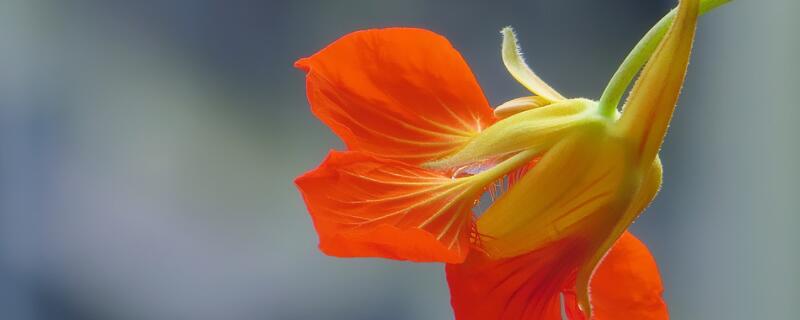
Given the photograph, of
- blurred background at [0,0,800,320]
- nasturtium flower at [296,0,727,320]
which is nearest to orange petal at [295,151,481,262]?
nasturtium flower at [296,0,727,320]

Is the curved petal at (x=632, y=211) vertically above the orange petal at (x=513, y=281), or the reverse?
the curved petal at (x=632, y=211)

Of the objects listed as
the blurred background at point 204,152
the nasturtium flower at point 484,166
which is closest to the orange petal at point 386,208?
the nasturtium flower at point 484,166

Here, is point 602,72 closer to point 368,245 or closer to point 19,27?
point 19,27

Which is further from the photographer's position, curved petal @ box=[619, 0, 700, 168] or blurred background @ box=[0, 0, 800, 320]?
blurred background @ box=[0, 0, 800, 320]

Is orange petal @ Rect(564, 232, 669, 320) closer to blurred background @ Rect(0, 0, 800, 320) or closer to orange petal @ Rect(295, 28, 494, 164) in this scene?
orange petal @ Rect(295, 28, 494, 164)

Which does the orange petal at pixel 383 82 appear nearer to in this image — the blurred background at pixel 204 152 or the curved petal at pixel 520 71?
the curved petal at pixel 520 71

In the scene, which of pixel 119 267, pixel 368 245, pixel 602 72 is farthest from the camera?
pixel 602 72

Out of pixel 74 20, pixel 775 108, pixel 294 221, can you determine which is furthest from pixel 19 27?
pixel 775 108
